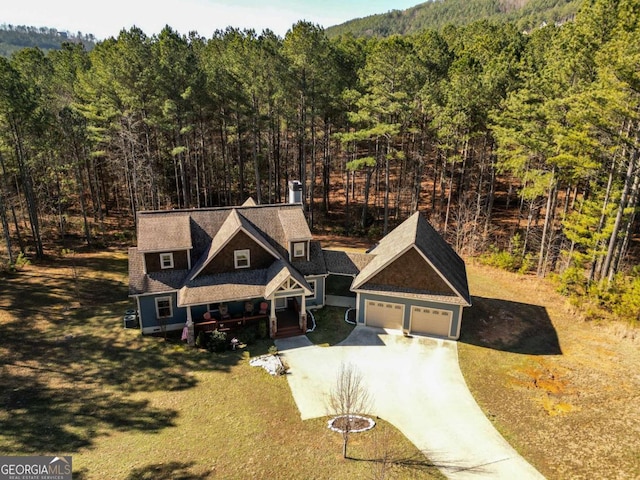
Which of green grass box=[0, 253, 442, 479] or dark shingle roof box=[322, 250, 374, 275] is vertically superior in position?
dark shingle roof box=[322, 250, 374, 275]

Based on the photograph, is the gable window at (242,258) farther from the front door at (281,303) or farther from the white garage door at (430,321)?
the white garage door at (430,321)

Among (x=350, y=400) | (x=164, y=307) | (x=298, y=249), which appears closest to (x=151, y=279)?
(x=164, y=307)

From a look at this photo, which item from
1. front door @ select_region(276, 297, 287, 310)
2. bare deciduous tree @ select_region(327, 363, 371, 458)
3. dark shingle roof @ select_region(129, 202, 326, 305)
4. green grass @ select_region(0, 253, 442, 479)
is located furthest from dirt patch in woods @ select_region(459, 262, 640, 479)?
front door @ select_region(276, 297, 287, 310)

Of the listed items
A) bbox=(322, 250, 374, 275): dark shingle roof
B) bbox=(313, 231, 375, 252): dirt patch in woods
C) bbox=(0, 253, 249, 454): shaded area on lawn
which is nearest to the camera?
bbox=(0, 253, 249, 454): shaded area on lawn

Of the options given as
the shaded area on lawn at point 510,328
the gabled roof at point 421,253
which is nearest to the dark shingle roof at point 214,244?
the gabled roof at point 421,253

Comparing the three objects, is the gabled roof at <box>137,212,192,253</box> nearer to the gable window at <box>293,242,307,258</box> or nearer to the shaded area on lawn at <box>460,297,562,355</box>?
the gable window at <box>293,242,307,258</box>

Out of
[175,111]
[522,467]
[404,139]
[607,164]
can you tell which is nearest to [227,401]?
[522,467]

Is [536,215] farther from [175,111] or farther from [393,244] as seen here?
[175,111]
